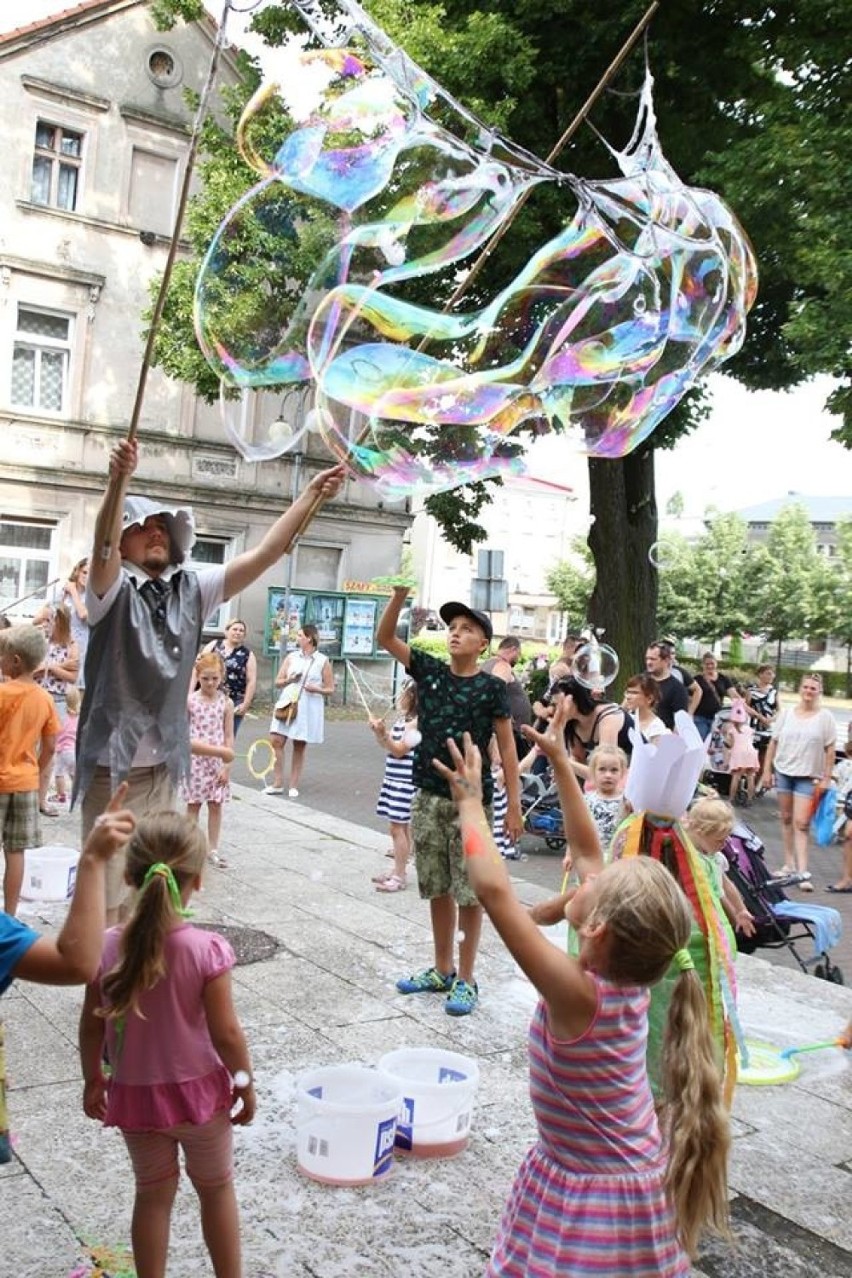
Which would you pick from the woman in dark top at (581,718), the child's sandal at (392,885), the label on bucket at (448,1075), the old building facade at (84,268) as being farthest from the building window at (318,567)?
the label on bucket at (448,1075)

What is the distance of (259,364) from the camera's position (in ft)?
16.3

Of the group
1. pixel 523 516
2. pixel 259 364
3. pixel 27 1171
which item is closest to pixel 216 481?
pixel 259 364

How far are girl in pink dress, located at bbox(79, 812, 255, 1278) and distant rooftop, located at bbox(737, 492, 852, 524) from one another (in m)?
85.9

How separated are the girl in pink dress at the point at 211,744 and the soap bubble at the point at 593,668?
2.90 m

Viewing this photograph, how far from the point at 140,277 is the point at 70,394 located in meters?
2.58

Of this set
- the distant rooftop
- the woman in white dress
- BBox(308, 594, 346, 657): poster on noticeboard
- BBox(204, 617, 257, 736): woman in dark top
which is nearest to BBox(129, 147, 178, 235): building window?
BBox(308, 594, 346, 657): poster on noticeboard

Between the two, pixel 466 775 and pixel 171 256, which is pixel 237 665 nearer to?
pixel 171 256

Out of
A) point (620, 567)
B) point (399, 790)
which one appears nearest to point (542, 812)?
point (399, 790)

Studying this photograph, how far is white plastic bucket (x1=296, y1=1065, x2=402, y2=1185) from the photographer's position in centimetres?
337

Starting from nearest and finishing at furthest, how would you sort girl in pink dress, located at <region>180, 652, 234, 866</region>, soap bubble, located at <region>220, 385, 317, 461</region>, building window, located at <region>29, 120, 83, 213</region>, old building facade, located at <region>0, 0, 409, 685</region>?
soap bubble, located at <region>220, 385, 317, 461</region> → girl in pink dress, located at <region>180, 652, 234, 866</region> → old building facade, located at <region>0, 0, 409, 685</region> → building window, located at <region>29, 120, 83, 213</region>

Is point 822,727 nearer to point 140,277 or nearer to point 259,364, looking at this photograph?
point 259,364

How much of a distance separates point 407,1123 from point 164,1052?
1319mm

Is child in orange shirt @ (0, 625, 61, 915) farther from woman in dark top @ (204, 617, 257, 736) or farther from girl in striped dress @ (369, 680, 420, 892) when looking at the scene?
woman in dark top @ (204, 617, 257, 736)

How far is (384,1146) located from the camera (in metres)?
3.45
